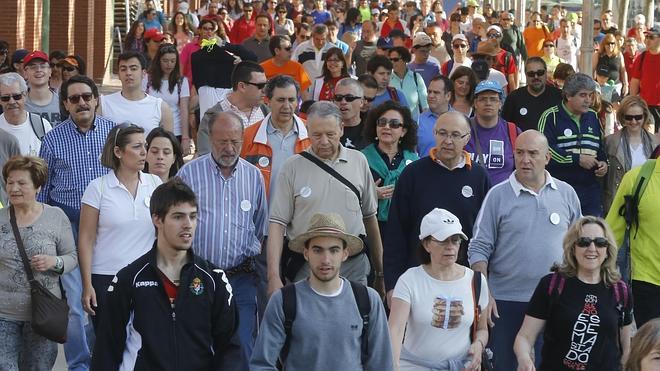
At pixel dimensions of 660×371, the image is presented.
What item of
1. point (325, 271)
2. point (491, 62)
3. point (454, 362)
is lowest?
point (454, 362)

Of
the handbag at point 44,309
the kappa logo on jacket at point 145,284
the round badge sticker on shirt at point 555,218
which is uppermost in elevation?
the round badge sticker on shirt at point 555,218

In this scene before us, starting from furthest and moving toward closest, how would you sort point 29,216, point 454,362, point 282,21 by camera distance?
point 282,21, point 29,216, point 454,362

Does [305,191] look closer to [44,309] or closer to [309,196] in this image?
[309,196]

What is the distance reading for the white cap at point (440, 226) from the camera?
8.21 meters

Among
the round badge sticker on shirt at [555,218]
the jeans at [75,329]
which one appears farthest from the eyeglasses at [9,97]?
the round badge sticker on shirt at [555,218]

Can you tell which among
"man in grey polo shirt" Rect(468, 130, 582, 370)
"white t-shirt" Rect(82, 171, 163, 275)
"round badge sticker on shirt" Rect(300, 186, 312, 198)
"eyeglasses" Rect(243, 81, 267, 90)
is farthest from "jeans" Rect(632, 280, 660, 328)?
"eyeglasses" Rect(243, 81, 267, 90)

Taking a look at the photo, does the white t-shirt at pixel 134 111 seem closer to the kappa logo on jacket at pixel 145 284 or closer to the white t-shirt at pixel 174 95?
the white t-shirt at pixel 174 95

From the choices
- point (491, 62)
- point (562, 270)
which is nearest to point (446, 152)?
point (562, 270)

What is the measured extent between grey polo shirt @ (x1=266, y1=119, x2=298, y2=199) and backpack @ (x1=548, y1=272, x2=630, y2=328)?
2339 mm

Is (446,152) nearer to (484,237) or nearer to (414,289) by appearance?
(484,237)

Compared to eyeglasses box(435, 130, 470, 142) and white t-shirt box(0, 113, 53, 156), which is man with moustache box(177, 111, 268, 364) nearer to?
eyeglasses box(435, 130, 470, 142)

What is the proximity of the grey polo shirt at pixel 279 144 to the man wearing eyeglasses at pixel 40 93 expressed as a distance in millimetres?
2557

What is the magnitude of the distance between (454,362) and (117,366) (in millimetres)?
2042

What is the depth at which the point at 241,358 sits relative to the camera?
7.21 m
